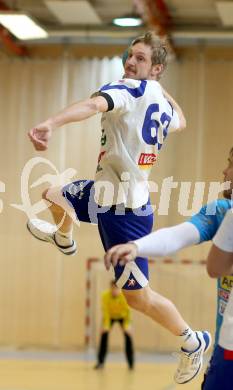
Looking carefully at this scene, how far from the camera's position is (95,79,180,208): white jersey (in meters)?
5.52

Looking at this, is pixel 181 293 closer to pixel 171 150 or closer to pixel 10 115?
pixel 171 150

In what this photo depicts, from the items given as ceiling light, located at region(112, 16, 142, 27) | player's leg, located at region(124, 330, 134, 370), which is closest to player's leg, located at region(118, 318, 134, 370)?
player's leg, located at region(124, 330, 134, 370)

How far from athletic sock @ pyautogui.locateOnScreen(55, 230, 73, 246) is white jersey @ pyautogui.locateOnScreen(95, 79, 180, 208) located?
698mm

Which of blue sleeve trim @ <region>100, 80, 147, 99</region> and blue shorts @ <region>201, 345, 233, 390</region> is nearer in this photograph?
blue shorts @ <region>201, 345, 233, 390</region>

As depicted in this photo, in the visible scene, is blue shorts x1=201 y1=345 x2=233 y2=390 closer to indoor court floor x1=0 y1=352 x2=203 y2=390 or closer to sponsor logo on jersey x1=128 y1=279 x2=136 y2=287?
sponsor logo on jersey x1=128 y1=279 x2=136 y2=287

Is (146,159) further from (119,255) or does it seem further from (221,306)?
(119,255)

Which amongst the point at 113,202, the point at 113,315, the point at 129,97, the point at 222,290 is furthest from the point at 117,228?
the point at 113,315

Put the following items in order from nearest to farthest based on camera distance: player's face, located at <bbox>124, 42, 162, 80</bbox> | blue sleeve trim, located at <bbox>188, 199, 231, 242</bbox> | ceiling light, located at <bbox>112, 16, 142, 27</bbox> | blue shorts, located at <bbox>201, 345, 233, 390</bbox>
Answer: blue shorts, located at <bbox>201, 345, 233, 390</bbox>, blue sleeve trim, located at <bbox>188, 199, 231, 242</bbox>, player's face, located at <bbox>124, 42, 162, 80</bbox>, ceiling light, located at <bbox>112, 16, 142, 27</bbox>

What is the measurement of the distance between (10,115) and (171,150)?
3.16 metres

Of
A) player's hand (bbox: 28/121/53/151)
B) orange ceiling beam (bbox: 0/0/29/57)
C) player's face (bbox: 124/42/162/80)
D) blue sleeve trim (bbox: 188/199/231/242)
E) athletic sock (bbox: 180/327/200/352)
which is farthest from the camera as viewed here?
orange ceiling beam (bbox: 0/0/29/57)

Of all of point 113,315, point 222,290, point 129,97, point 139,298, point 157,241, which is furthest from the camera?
point 113,315

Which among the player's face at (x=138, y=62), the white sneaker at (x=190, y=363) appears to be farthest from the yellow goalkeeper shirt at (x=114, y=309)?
the player's face at (x=138, y=62)

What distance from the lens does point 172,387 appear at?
12.0m

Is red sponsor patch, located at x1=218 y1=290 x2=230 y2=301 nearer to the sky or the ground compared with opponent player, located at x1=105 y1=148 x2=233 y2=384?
nearer to the ground
